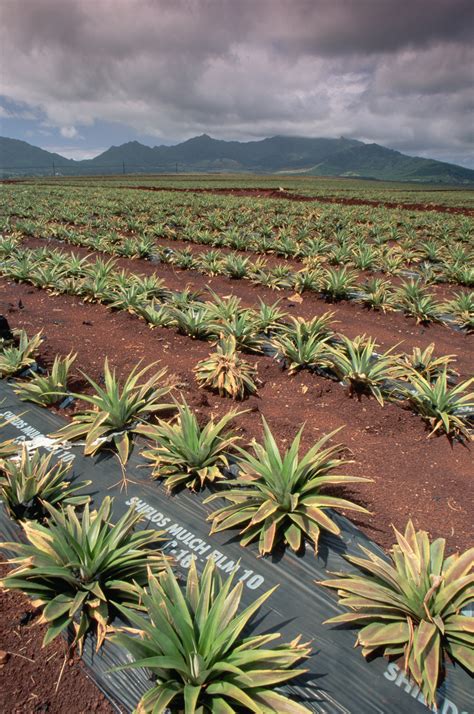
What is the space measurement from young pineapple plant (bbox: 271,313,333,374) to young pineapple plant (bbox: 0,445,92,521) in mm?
2384

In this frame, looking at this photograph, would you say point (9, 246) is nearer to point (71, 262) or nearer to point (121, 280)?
point (71, 262)

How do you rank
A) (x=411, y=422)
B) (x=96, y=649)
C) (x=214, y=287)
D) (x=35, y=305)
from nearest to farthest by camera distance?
(x=96, y=649) → (x=411, y=422) → (x=35, y=305) → (x=214, y=287)

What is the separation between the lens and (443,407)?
3441mm

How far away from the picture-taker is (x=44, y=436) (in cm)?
314

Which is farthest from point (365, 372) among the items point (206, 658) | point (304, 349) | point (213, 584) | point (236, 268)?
point (236, 268)

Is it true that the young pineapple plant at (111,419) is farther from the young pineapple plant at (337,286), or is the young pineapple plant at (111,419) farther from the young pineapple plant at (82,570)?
the young pineapple plant at (337,286)

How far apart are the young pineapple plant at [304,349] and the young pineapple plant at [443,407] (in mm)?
910

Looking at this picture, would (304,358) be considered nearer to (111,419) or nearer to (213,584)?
(111,419)

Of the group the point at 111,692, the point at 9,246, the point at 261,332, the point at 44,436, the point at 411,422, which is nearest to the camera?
the point at 111,692

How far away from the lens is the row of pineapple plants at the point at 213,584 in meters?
1.50

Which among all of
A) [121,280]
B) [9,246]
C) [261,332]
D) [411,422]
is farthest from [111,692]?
[9,246]

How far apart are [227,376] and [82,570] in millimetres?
2174

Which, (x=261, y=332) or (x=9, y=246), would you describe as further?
(x=9, y=246)

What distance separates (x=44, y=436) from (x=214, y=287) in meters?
5.40
